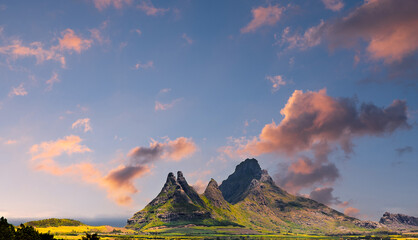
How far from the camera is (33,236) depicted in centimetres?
19825

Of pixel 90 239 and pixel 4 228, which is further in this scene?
pixel 4 228

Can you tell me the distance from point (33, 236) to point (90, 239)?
249ft

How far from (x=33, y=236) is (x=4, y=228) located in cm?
1603

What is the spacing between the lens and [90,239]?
145m

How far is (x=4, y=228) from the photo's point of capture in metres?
193

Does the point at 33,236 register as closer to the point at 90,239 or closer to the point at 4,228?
the point at 4,228

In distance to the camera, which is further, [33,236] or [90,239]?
[33,236]

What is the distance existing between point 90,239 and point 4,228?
81823 mm

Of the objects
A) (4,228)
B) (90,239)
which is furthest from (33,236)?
(90,239)
